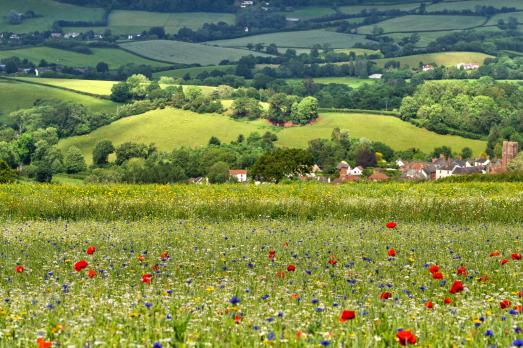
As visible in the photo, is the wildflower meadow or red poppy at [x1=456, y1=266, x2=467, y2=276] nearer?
the wildflower meadow

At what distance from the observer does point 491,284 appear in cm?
1633

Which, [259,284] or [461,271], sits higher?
[461,271]

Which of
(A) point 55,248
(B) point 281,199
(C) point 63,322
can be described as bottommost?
(B) point 281,199

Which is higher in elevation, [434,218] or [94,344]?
→ [94,344]

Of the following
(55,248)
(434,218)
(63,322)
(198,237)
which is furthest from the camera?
(434,218)

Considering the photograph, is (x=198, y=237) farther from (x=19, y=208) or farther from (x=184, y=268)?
(x=19, y=208)

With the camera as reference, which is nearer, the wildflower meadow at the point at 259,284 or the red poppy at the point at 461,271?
the wildflower meadow at the point at 259,284

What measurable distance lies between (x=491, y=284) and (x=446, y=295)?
1.34m

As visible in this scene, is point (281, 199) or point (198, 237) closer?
point (198, 237)

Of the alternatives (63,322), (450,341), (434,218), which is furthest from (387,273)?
(434,218)

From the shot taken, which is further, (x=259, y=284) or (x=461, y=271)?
(x=461, y=271)

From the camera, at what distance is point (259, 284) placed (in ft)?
51.6

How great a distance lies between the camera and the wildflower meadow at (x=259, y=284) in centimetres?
1123

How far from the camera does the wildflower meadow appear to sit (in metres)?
11.2
